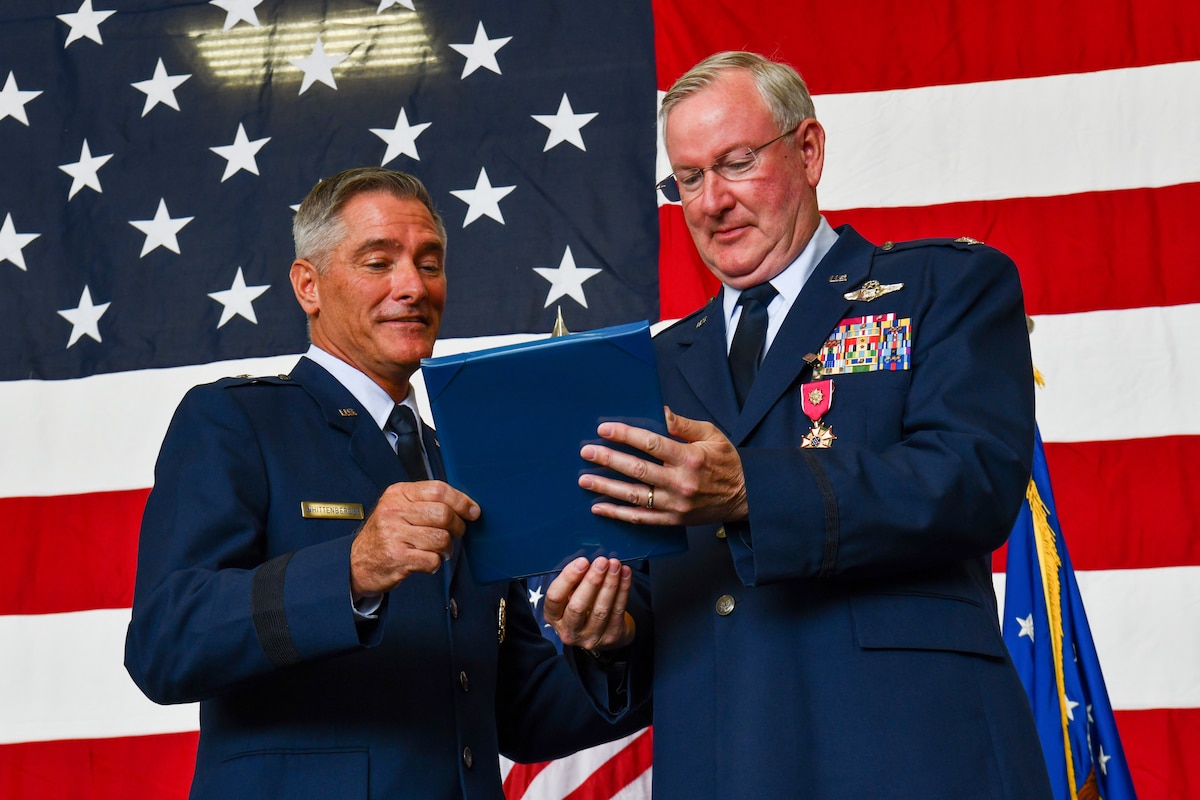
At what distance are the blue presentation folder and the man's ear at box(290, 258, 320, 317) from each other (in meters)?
0.82

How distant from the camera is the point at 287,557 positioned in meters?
1.73

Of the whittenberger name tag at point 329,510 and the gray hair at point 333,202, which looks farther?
the gray hair at point 333,202

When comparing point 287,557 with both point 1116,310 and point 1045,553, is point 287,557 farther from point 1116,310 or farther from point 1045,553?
point 1116,310

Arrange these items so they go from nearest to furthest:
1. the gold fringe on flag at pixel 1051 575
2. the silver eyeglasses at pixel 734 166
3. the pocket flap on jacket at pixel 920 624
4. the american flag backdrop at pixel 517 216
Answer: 1. the pocket flap on jacket at pixel 920 624
2. the silver eyeglasses at pixel 734 166
3. the gold fringe on flag at pixel 1051 575
4. the american flag backdrop at pixel 517 216

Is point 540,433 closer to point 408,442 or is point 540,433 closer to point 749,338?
point 749,338

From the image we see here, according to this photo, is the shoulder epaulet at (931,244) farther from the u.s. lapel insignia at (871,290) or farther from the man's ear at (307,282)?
the man's ear at (307,282)

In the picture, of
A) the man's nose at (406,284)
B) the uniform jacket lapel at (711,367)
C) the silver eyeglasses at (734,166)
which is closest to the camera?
the uniform jacket lapel at (711,367)

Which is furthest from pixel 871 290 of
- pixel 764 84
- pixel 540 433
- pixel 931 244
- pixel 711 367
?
pixel 540 433

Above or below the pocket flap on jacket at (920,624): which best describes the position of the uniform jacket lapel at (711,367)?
above

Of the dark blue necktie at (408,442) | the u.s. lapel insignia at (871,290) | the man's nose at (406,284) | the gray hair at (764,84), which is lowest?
the dark blue necktie at (408,442)

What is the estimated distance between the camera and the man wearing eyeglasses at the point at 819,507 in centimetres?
147

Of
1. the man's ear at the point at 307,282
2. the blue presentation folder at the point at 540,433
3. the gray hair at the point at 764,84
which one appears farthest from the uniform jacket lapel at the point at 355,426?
the gray hair at the point at 764,84

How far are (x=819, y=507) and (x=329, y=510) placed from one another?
2.84 feet

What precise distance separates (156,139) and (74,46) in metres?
0.45
